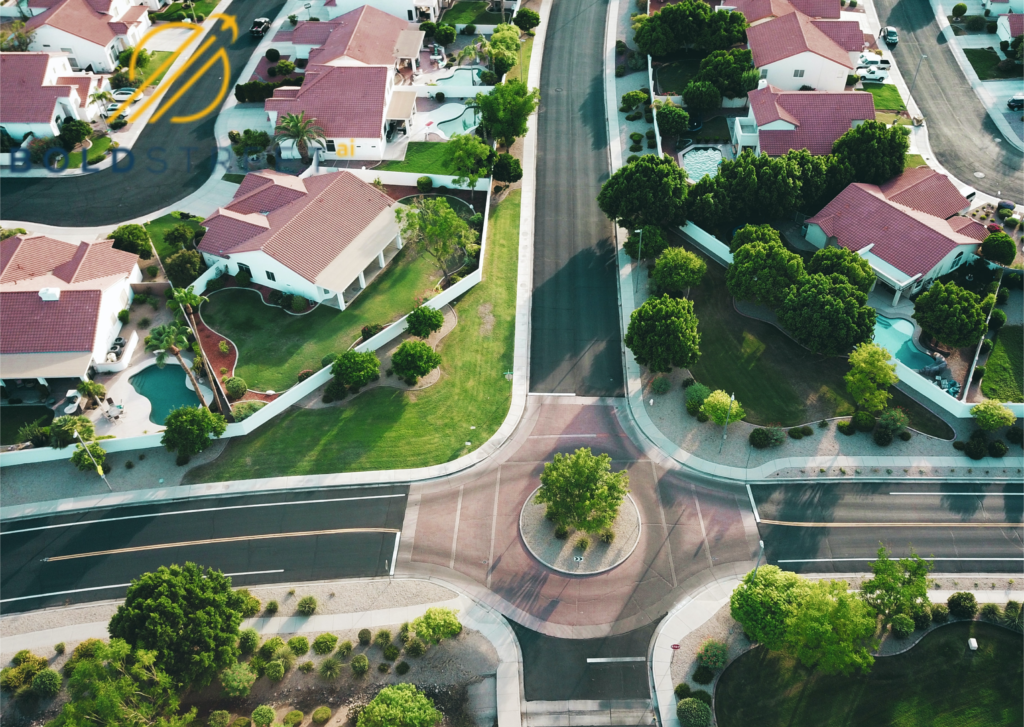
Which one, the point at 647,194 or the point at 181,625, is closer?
the point at 181,625

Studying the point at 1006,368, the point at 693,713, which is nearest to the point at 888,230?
the point at 1006,368

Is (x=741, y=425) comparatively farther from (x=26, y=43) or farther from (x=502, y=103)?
(x=26, y=43)

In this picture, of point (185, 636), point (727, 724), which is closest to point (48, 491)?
point (185, 636)

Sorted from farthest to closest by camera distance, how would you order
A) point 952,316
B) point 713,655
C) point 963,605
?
point 952,316
point 963,605
point 713,655

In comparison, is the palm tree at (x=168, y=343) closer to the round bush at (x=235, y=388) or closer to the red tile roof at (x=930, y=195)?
the round bush at (x=235, y=388)

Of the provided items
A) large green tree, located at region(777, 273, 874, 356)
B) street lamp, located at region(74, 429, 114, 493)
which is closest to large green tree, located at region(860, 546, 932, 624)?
large green tree, located at region(777, 273, 874, 356)

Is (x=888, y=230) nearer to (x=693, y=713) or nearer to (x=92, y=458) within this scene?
(x=693, y=713)

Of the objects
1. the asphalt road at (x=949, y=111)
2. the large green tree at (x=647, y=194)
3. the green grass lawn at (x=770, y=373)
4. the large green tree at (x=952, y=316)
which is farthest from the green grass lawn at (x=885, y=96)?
the green grass lawn at (x=770, y=373)
